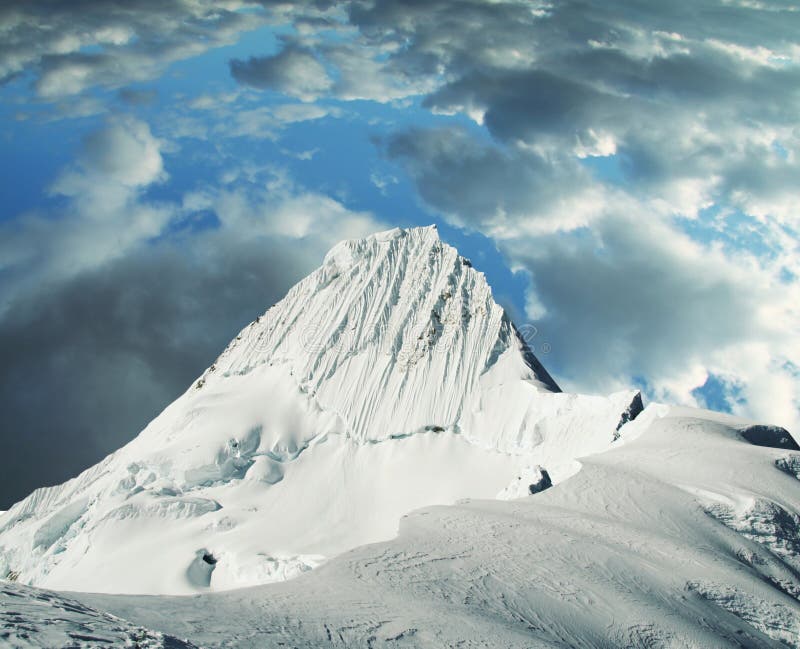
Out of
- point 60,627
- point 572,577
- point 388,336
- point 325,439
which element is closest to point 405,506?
point 325,439

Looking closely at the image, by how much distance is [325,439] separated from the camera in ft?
257

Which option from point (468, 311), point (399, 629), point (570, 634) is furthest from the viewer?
point (468, 311)

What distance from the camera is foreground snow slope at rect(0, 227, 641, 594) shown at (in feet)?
215

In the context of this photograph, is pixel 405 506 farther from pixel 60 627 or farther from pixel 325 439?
pixel 60 627

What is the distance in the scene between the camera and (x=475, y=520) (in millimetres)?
36656

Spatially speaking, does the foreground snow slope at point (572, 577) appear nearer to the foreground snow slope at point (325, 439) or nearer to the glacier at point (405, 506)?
the glacier at point (405, 506)

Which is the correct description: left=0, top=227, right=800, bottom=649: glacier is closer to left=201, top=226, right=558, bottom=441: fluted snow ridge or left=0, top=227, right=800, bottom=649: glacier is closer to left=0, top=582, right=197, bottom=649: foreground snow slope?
left=0, top=582, right=197, bottom=649: foreground snow slope

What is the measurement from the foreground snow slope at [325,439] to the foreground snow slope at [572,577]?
1062cm

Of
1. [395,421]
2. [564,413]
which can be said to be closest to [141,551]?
[395,421]

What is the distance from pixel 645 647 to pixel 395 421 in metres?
52.4

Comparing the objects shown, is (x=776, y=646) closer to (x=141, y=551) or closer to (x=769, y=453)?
(x=769, y=453)

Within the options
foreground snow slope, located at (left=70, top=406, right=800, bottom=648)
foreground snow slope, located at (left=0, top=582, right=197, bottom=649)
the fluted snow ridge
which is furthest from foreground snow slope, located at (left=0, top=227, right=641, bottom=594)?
foreground snow slope, located at (left=0, top=582, right=197, bottom=649)

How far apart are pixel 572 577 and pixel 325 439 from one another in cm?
4983

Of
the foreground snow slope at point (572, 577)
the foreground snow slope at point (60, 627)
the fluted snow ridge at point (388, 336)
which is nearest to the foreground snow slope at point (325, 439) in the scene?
the fluted snow ridge at point (388, 336)
